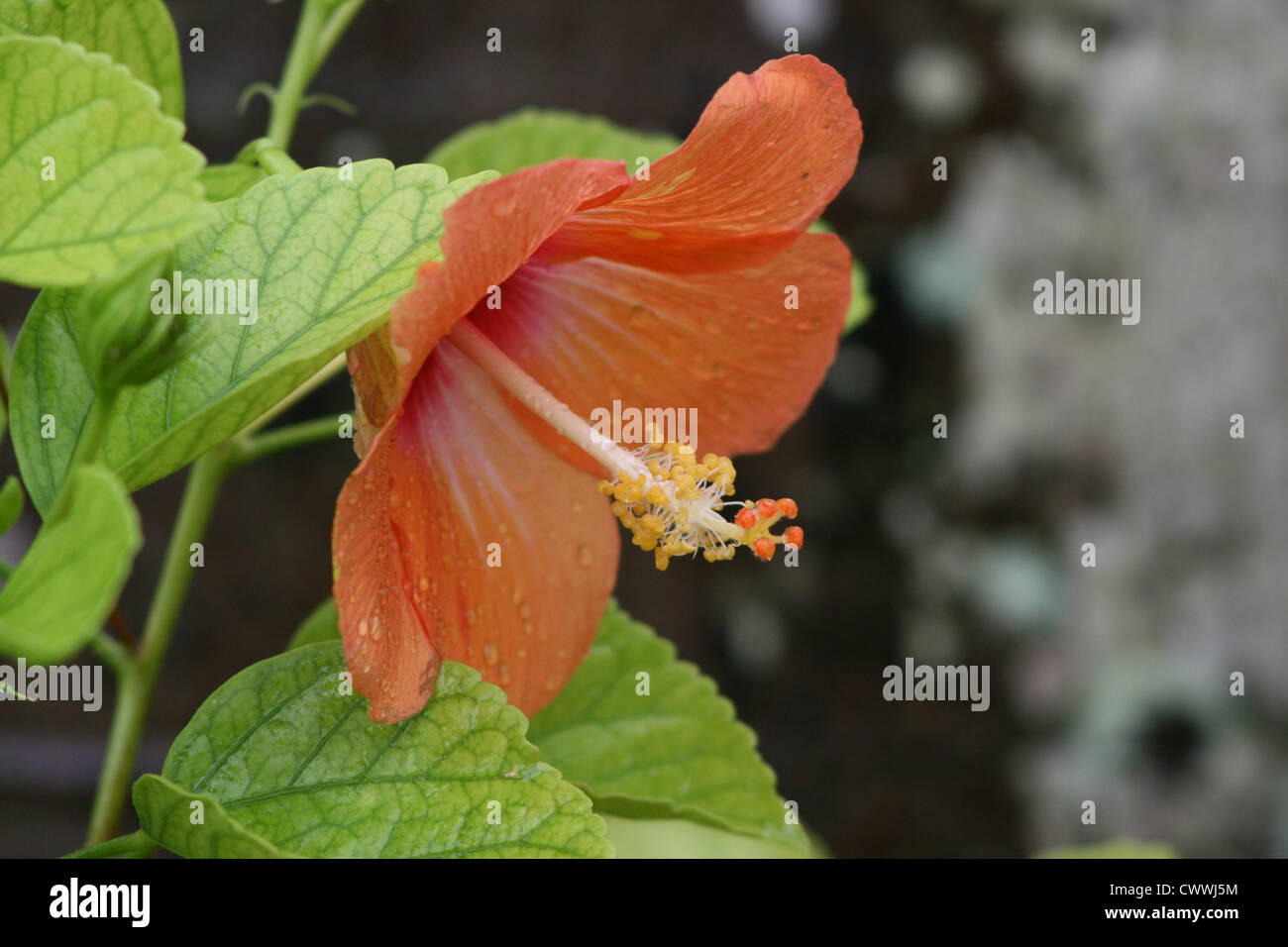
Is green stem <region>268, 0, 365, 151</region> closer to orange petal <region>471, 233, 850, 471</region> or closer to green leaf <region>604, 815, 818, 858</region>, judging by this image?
orange petal <region>471, 233, 850, 471</region>

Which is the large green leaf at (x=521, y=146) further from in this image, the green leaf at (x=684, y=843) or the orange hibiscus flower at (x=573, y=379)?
the green leaf at (x=684, y=843)

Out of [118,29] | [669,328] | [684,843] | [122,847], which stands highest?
[118,29]

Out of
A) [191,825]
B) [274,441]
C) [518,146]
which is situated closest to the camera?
[191,825]

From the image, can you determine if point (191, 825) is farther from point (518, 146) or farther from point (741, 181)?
point (518, 146)

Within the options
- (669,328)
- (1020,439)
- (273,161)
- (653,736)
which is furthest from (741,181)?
(1020,439)

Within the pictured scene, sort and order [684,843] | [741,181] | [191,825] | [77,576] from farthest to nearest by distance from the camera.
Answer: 1. [684,843]
2. [741,181]
3. [191,825]
4. [77,576]

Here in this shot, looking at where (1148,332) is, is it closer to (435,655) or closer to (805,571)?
(805,571)

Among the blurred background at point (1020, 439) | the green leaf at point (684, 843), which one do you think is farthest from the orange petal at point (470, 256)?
the blurred background at point (1020, 439)
